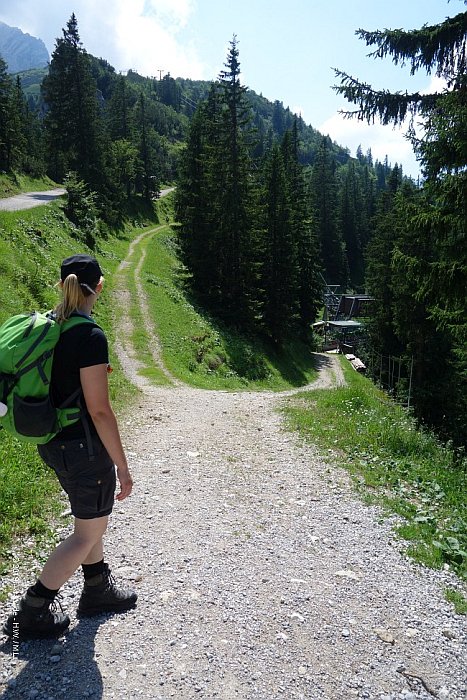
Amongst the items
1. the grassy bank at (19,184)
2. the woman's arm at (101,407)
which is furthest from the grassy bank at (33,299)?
the grassy bank at (19,184)

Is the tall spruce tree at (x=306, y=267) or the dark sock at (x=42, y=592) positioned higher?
the tall spruce tree at (x=306, y=267)

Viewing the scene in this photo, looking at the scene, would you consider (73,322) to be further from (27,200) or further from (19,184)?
(19,184)

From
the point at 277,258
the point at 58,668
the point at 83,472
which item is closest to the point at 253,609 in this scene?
the point at 58,668

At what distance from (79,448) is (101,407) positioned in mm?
370

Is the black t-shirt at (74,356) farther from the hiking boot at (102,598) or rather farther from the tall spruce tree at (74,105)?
the tall spruce tree at (74,105)

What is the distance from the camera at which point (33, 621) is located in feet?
11.8

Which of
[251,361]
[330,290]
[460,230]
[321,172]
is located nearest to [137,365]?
[251,361]

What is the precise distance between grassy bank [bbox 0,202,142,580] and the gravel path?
0.89 m

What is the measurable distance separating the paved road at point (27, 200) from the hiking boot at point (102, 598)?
997 inches

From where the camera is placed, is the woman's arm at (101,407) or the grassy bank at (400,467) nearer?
the woman's arm at (101,407)

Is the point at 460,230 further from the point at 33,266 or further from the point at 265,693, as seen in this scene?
the point at 33,266

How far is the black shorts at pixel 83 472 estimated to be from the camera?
3.47 m

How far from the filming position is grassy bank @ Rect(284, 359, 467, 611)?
18.9 feet

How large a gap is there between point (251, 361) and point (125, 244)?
2098 cm
